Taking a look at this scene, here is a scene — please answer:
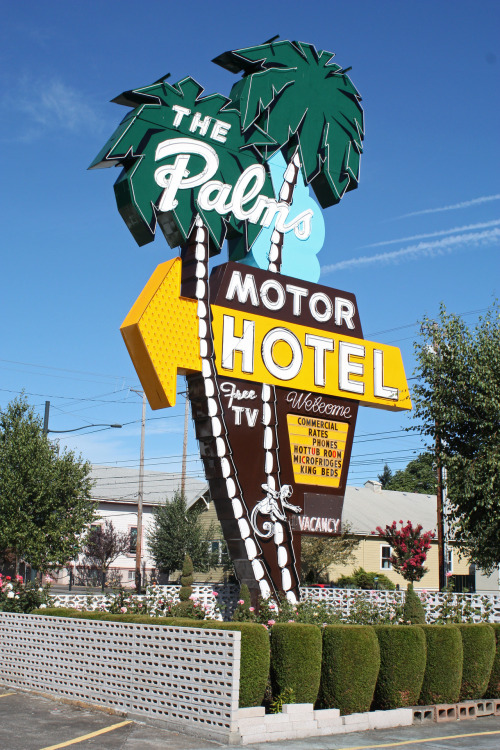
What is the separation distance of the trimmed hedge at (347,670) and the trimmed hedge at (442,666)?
152cm

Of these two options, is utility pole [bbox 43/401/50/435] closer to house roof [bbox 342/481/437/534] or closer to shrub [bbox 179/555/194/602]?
shrub [bbox 179/555/194/602]

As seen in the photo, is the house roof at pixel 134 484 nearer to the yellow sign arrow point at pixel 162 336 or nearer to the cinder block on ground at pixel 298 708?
the yellow sign arrow point at pixel 162 336

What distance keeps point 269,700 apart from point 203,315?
27.4ft

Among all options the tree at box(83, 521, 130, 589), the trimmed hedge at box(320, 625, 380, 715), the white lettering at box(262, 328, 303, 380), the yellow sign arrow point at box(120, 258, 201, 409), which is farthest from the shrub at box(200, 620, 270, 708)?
the tree at box(83, 521, 130, 589)

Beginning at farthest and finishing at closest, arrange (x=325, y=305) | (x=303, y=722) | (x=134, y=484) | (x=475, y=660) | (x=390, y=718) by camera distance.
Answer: (x=134, y=484), (x=325, y=305), (x=475, y=660), (x=390, y=718), (x=303, y=722)

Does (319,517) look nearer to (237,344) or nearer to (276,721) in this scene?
(237,344)

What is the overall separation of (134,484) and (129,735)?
5869 cm

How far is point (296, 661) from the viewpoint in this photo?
11.5m

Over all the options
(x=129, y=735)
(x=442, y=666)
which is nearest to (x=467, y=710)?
(x=442, y=666)

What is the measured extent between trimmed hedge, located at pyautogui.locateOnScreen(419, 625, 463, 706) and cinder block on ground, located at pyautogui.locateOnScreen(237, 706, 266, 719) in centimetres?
384

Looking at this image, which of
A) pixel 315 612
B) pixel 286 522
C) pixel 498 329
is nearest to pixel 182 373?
pixel 286 522

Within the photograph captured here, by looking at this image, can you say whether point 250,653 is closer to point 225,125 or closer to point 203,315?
point 203,315

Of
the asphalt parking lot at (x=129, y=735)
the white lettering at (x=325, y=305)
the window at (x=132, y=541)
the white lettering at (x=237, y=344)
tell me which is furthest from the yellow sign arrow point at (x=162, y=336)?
the window at (x=132, y=541)

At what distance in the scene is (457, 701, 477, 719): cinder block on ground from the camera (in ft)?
44.1
